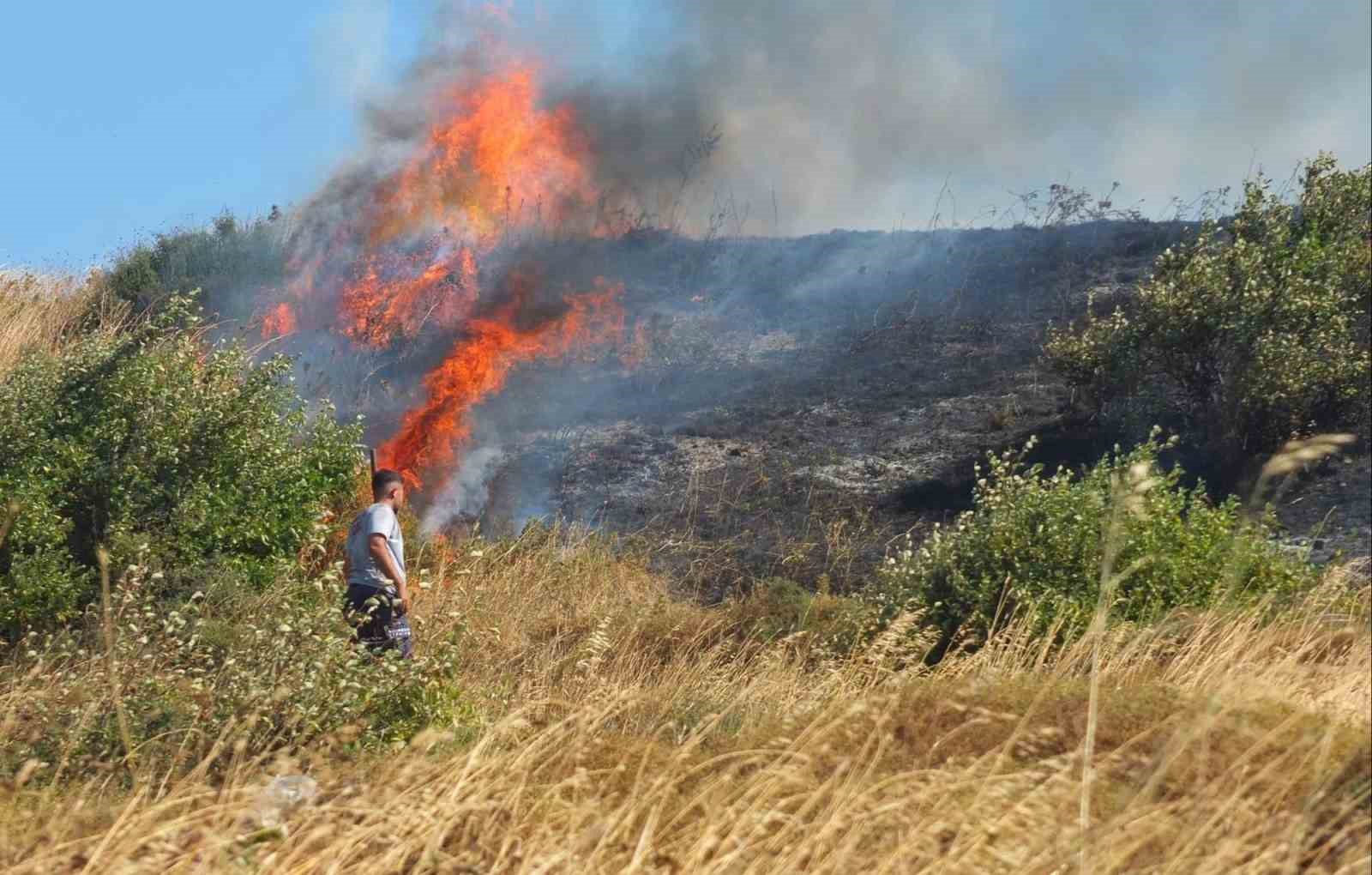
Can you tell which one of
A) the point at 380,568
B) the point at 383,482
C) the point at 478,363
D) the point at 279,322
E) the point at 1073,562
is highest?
the point at 279,322

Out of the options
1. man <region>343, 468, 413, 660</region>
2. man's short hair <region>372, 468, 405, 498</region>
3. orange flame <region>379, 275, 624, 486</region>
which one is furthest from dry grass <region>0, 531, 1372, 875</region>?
orange flame <region>379, 275, 624, 486</region>

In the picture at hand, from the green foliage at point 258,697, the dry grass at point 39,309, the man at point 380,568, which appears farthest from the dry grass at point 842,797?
the dry grass at point 39,309

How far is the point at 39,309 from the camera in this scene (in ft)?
63.0

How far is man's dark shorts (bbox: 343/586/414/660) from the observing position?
9.10 metres

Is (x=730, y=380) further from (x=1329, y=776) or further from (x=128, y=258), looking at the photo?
(x=1329, y=776)

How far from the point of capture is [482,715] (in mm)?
8109

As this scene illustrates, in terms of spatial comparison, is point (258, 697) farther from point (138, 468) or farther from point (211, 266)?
point (211, 266)

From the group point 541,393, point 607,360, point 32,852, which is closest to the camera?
point 32,852

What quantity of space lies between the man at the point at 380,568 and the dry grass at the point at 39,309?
25.1 ft

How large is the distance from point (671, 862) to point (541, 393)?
17597 mm

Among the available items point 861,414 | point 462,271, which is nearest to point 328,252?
point 462,271

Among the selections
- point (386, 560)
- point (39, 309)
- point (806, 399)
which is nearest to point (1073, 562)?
point (386, 560)

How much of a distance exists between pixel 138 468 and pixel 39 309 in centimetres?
867

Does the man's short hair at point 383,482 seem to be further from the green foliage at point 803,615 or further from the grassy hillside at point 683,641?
the green foliage at point 803,615
